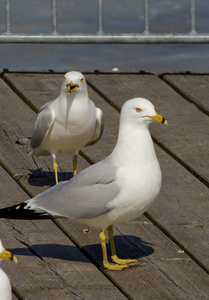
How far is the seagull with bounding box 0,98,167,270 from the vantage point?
14.8ft

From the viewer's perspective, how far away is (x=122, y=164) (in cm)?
460

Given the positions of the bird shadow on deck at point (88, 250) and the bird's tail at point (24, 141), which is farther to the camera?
the bird's tail at point (24, 141)

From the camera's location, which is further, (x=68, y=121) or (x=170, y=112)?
(x=170, y=112)

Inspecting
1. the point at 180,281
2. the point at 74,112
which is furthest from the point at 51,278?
the point at 74,112

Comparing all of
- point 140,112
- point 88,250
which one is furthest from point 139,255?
point 140,112

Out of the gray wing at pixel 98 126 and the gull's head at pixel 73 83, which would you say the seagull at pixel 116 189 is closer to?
the gull's head at pixel 73 83

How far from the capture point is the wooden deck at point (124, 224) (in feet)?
14.3

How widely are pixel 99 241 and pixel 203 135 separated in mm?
1850

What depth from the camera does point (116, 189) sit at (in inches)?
178

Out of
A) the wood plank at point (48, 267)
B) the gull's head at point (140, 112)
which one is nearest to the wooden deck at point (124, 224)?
the wood plank at point (48, 267)

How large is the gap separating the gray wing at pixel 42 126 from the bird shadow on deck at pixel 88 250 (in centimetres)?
121

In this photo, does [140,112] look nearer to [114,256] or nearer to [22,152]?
[114,256]

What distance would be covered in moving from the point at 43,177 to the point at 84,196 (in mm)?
1387

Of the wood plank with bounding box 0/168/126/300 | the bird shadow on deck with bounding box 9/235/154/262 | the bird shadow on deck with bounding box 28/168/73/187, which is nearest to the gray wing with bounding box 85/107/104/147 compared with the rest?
the bird shadow on deck with bounding box 28/168/73/187
